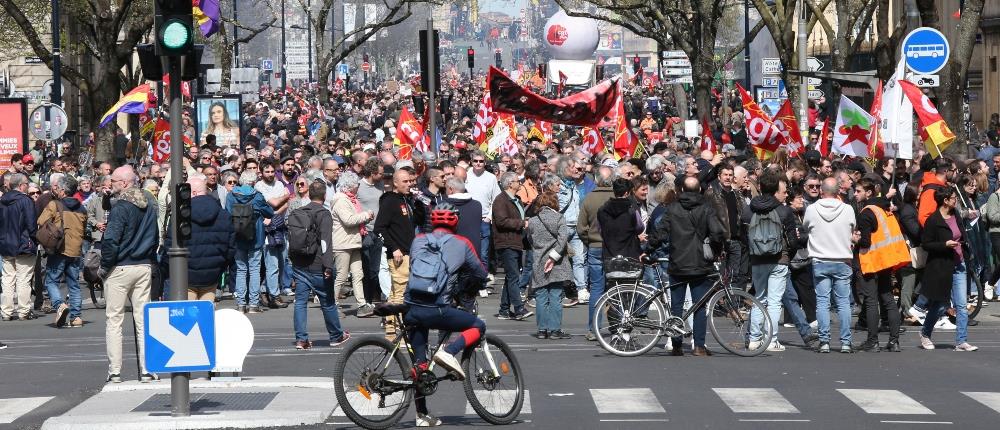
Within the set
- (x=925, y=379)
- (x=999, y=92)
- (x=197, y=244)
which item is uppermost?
(x=999, y=92)

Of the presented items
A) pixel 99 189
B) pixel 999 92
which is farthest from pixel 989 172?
pixel 999 92

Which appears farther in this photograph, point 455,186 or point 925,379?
point 455,186

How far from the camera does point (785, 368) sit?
14844mm

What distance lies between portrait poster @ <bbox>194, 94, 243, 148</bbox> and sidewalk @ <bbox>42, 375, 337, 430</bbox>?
2127 cm

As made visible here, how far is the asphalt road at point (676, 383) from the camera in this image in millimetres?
12008

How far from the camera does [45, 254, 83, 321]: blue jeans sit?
19.6 metres

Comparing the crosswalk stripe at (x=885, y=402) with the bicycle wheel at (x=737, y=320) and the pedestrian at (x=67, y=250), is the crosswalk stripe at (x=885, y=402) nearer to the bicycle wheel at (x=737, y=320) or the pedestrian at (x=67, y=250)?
the bicycle wheel at (x=737, y=320)

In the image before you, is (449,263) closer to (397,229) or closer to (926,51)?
(397,229)

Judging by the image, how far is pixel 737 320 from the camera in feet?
51.5

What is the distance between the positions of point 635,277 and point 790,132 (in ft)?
38.1

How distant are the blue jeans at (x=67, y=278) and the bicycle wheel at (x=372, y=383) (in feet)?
29.0

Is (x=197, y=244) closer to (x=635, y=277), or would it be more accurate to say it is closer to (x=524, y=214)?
(x=635, y=277)

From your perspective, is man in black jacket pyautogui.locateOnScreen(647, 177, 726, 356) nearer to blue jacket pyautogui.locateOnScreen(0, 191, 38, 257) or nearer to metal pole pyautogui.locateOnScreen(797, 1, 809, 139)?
blue jacket pyautogui.locateOnScreen(0, 191, 38, 257)

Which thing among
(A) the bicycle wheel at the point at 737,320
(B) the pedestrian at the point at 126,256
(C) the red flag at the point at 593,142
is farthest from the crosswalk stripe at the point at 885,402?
(C) the red flag at the point at 593,142
